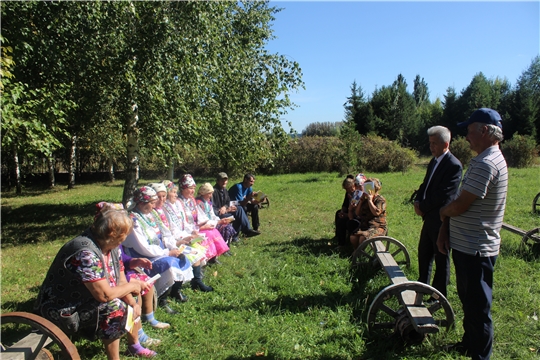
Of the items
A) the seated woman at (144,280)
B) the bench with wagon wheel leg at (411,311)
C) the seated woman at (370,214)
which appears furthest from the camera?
the seated woman at (370,214)

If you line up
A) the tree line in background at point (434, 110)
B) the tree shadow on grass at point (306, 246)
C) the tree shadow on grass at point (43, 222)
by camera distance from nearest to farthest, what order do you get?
the tree shadow on grass at point (306, 246) < the tree shadow on grass at point (43, 222) < the tree line in background at point (434, 110)

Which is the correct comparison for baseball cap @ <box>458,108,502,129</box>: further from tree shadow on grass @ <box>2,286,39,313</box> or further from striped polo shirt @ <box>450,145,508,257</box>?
tree shadow on grass @ <box>2,286,39,313</box>

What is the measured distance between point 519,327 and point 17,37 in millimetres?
8959

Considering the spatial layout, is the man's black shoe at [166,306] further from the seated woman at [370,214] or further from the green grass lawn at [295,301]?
the seated woman at [370,214]

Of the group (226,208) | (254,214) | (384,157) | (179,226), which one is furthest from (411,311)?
(384,157)

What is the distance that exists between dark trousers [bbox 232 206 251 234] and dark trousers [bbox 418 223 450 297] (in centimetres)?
410

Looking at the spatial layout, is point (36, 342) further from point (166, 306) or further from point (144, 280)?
point (166, 306)

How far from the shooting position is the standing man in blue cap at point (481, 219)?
111 inches

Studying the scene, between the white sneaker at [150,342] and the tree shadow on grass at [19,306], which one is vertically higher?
the tree shadow on grass at [19,306]

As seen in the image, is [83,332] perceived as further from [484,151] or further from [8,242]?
[8,242]

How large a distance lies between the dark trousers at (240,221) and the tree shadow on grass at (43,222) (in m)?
4.14

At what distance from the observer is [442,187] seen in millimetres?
3947

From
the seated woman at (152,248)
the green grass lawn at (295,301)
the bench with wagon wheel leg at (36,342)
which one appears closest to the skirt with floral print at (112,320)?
Result: the bench with wagon wheel leg at (36,342)

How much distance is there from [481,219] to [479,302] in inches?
26.1
